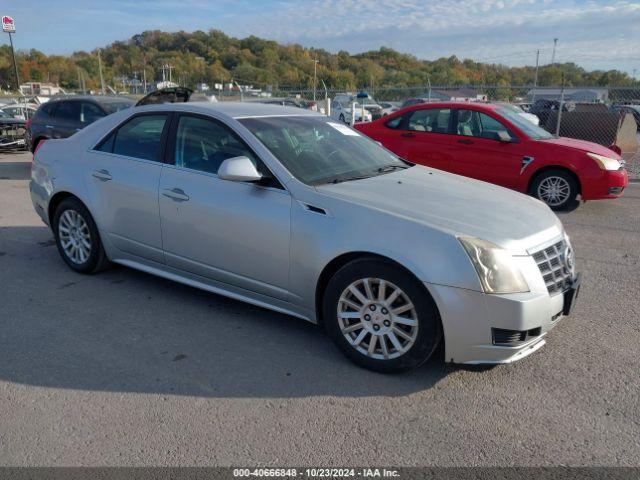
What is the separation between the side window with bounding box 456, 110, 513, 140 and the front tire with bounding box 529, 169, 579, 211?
0.85 metres

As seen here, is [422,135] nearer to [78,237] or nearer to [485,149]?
[485,149]

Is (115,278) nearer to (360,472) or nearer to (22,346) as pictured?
(22,346)

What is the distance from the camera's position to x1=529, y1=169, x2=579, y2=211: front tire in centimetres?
828

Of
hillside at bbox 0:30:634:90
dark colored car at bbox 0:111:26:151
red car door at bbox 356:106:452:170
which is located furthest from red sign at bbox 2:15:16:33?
hillside at bbox 0:30:634:90

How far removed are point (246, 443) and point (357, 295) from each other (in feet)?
3.62

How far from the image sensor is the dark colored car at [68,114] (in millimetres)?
11359

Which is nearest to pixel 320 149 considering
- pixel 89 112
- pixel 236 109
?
pixel 236 109

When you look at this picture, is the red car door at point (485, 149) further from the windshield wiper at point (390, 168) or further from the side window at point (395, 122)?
the windshield wiper at point (390, 168)

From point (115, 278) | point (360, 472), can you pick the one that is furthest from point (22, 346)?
point (360, 472)

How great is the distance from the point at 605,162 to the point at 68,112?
33.5 ft

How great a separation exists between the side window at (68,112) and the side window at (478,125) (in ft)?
25.2

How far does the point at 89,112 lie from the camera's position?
11414mm

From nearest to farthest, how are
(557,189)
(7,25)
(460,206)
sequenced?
1. (460,206)
2. (557,189)
3. (7,25)

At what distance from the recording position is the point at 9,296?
4.70m
